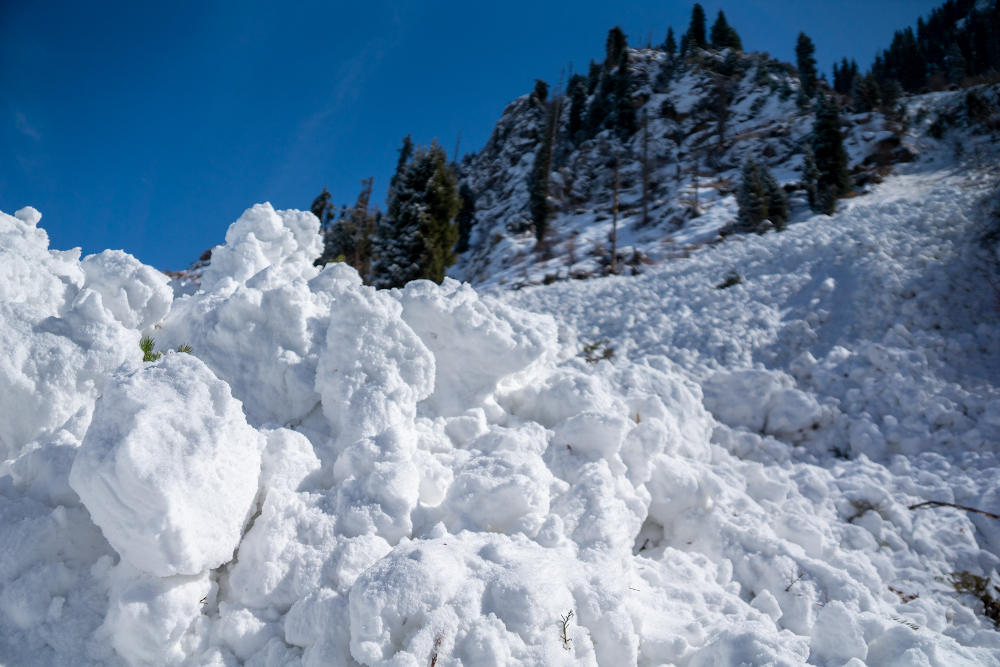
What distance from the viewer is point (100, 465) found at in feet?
8.46

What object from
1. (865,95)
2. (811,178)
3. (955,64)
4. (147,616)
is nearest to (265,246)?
(147,616)

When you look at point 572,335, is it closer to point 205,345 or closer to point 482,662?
point 205,345

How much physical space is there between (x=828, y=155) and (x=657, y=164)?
17.7 metres

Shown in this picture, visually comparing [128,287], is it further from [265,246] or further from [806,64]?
[806,64]

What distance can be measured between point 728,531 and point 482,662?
280 cm

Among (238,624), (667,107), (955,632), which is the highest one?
(667,107)

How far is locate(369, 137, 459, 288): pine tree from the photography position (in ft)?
55.7

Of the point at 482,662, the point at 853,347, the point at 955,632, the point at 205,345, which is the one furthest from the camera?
the point at 853,347

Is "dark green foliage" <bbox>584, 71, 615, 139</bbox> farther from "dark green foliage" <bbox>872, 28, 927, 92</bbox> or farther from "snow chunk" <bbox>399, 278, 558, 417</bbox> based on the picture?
"snow chunk" <bbox>399, 278, 558, 417</bbox>

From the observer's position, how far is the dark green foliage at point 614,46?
60.5 meters

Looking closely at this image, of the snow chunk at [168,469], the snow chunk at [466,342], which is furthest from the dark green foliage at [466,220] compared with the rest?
the snow chunk at [168,469]

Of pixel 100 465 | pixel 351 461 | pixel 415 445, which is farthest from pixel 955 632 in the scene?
pixel 100 465

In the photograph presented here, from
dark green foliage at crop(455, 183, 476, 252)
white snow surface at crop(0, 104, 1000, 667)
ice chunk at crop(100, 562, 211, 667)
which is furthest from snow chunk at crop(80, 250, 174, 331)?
dark green foliage at crop(455, 183, 476, 252)

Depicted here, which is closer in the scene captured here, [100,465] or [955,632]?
[100,465]
